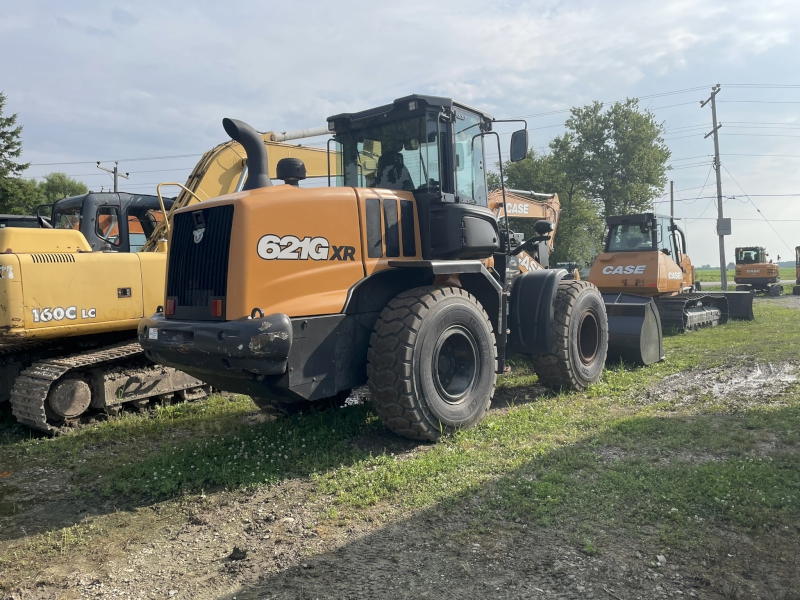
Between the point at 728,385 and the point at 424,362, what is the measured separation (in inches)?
175

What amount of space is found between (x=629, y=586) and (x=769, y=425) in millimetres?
3335

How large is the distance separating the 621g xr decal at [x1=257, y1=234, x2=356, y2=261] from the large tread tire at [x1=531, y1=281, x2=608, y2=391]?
3028 mm

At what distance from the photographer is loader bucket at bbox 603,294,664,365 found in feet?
28.2

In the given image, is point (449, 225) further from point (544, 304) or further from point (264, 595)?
point (264, 595)

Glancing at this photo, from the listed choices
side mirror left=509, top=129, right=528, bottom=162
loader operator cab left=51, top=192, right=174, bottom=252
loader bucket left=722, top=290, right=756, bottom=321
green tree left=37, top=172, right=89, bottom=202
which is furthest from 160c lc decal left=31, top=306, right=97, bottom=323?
green tree left=37, top=172, right=89, bottom=202

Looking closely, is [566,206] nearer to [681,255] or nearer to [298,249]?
[681,255]

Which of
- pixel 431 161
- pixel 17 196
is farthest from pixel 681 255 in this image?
pixel 17 196

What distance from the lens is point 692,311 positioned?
1405cm

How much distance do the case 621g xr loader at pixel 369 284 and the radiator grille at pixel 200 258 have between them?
0.6 inches

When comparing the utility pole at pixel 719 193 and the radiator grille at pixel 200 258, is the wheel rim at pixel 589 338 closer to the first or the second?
the radiator grille at pixel 200 258

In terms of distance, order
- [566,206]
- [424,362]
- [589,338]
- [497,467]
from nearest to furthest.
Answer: [497,467], [424,362], [589,338], [566,206]

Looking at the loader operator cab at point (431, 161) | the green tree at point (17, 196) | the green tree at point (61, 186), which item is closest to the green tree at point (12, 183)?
the green tree at point (17, 196)

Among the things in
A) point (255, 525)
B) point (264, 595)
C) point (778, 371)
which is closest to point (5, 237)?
point (255, 525)

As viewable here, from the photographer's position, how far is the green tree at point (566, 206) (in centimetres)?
4031
